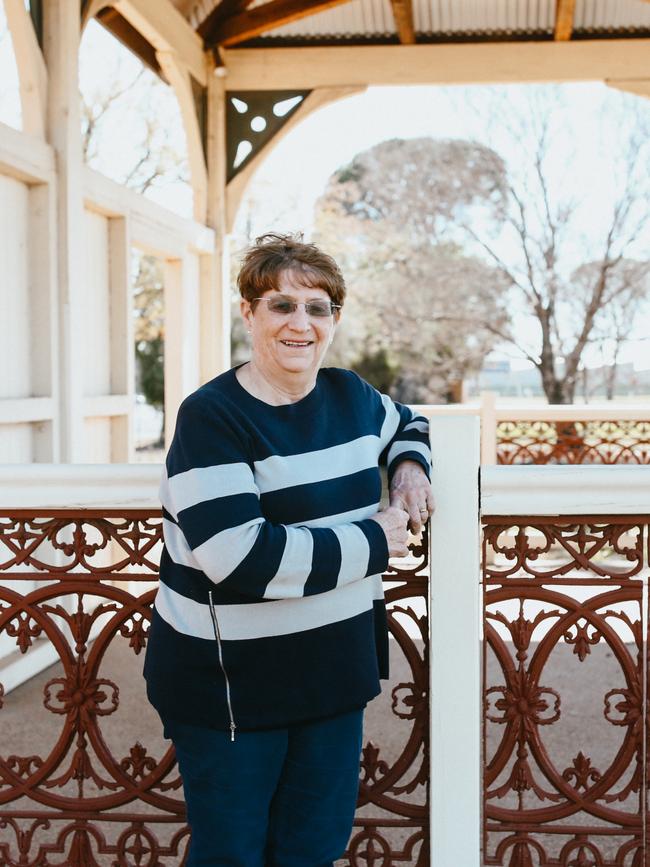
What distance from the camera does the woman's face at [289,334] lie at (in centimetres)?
187

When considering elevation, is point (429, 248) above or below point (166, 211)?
above

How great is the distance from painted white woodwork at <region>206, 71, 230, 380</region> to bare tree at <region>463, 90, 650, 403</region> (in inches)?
402

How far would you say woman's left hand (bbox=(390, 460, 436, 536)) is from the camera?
199 cm

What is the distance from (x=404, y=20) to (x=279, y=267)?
593 centimetres

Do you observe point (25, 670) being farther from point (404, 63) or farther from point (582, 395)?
point (582, 395)

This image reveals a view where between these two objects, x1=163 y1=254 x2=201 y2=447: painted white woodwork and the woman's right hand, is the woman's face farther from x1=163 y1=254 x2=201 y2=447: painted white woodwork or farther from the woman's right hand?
x1=163 y1=254 x2=201 y2=447: painted white woodwork

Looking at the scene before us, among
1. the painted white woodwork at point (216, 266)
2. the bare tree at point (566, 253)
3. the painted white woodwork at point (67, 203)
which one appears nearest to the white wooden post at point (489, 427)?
the painted white woodwork at point (216, 266)

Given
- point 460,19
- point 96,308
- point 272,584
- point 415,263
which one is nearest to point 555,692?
point 272,584

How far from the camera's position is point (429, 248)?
A: 770 inches

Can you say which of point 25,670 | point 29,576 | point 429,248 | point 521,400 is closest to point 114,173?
point 429,248

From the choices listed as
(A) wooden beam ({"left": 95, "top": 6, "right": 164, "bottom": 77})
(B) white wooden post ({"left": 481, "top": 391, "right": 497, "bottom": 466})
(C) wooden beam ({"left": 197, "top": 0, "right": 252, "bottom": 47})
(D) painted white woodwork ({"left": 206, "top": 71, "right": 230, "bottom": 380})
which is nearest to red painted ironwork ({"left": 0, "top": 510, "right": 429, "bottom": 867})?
(A) wooden beam ({"left": 95, "top": 6, "right": 164, "bottom": 77})

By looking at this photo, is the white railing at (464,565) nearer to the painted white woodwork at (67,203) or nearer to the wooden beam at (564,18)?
the painted white woodwork at (67,203)

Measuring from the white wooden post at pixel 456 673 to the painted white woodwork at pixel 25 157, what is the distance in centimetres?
309

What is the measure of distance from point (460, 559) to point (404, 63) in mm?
6396
